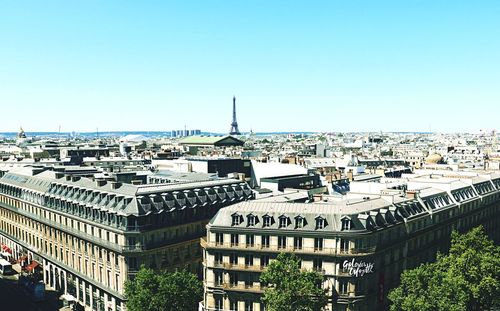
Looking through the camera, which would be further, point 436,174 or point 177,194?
point 436,174

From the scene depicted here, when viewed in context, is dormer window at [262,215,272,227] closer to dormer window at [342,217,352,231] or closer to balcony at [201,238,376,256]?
balcony at [201,238,376,256]

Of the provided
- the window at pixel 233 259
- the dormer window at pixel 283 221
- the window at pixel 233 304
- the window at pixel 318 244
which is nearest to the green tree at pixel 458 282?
the window at pixel 318 244

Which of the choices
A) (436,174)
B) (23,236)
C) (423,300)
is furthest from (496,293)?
(23,236)

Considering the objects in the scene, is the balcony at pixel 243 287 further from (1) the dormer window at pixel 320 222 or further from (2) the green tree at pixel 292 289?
(1) the dormer window at pixel 320 222

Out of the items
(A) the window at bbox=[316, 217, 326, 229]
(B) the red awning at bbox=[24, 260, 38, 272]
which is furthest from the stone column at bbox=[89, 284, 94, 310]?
(A) the window at bbox=[316, 217, 326, 229]

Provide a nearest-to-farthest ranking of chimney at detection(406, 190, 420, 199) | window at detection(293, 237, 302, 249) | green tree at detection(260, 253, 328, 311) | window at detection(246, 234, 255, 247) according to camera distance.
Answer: green tree at detection(260, 253, 328, 311), window at detection(293, 237, 302, 249), window at detection(246, 234, 255, 247), chimney at detection(406, 190, 420, 199)

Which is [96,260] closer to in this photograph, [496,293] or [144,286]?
[144,286]
